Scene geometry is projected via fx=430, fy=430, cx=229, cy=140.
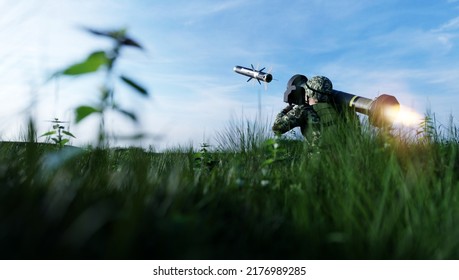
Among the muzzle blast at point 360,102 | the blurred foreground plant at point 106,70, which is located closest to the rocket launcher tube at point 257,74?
the muzzle blast at point 360,102

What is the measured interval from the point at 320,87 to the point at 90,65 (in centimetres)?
545

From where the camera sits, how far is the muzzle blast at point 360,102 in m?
5.79

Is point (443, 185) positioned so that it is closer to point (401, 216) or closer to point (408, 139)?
point (401, 216)

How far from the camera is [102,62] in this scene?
188 cm

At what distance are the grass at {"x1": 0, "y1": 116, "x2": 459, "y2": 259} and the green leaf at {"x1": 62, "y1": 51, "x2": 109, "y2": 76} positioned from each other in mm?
474

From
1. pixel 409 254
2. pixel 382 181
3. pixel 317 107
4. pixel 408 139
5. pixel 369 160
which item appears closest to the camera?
pixel 409 254

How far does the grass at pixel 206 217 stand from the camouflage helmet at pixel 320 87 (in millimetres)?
3454

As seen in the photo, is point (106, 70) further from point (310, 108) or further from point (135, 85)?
point (310, 108)

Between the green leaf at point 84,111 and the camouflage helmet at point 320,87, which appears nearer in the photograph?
the green leaf at point 84,111

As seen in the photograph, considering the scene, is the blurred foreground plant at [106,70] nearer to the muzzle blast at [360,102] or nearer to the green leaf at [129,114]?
the green leaf at [129,114]

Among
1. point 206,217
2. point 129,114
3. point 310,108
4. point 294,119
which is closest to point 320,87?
point 310,108

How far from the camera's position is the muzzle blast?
579cm
